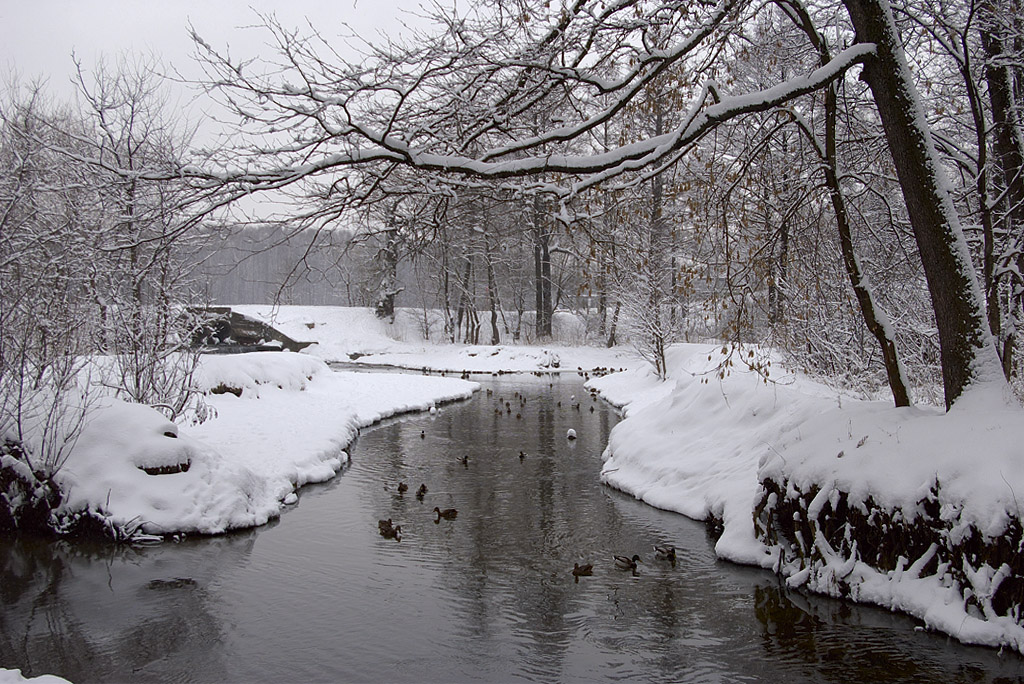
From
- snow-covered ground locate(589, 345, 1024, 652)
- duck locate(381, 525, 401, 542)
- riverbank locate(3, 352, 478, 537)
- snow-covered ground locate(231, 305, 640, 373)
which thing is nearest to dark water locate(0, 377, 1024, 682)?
duck locate(381, 525, 401, 542)

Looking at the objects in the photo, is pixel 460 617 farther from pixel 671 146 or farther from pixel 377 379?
pixel 377 379

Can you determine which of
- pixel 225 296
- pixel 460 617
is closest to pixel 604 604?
pixel 460 617

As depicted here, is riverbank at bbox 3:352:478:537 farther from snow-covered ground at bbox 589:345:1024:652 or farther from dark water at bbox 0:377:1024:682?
snow-covered ground at bbox 589:345:1024:652

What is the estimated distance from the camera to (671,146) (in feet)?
19.7

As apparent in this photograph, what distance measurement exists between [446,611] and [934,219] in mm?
5886

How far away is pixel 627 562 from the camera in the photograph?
7.76 metres

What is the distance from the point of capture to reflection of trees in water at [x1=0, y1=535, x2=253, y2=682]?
5680 millimetres

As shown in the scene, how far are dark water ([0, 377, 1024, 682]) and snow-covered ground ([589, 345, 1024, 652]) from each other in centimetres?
28

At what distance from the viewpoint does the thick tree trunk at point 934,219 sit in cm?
661

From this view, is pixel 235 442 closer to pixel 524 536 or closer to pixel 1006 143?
pixel 524 536

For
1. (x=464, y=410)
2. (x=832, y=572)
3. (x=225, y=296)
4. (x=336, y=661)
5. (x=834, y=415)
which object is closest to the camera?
(x=336, y=661)

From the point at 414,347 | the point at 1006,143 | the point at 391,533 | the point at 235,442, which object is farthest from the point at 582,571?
the point at 414,347

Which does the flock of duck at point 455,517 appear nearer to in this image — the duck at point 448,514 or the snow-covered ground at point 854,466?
the duck at point 448,514

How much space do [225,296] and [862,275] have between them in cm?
8568
